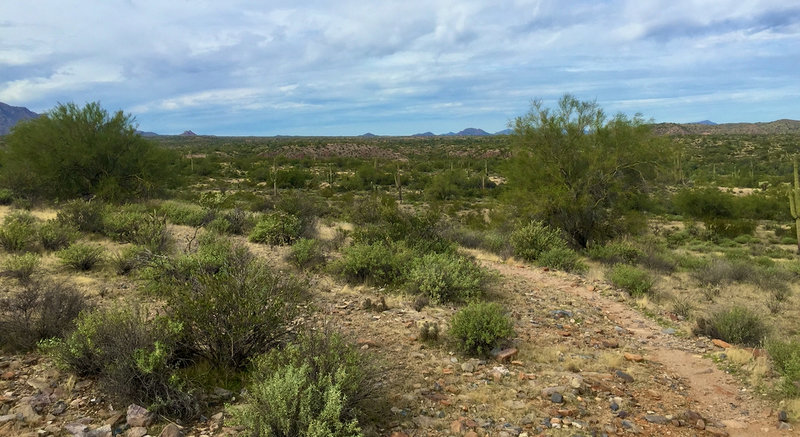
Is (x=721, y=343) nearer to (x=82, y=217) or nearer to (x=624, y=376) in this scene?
(x=624, y=376)

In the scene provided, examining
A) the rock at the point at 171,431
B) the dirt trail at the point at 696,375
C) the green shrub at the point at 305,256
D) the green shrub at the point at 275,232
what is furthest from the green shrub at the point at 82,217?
the dirt trail at the point at 696,375

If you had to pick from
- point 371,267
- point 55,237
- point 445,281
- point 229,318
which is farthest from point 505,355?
point 55,237

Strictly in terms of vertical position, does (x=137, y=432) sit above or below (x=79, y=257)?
below

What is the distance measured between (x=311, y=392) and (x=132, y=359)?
179 centimetres

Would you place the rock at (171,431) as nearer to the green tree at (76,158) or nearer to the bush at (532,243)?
the bush at (532,243)

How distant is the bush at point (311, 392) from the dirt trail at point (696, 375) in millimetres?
3624

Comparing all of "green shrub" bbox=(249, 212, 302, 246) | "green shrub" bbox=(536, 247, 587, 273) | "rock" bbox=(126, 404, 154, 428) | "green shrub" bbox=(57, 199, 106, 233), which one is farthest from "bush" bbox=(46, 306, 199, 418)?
"green shrub" bbox=(536, 247, 587, 273)

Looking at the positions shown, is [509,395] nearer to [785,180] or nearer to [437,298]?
[437,298]

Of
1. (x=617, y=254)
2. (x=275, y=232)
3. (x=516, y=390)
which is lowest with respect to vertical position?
(x=617, y=254)

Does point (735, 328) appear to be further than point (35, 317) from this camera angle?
Yes

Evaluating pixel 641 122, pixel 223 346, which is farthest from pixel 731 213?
pixel 223 346

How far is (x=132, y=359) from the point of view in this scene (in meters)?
4.40

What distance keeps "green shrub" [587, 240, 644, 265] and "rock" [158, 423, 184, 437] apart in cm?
1343

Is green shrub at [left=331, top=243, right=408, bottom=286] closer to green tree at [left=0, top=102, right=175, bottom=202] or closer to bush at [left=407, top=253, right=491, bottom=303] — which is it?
bush at [left=407, top=253, right=491, bottom=303]
